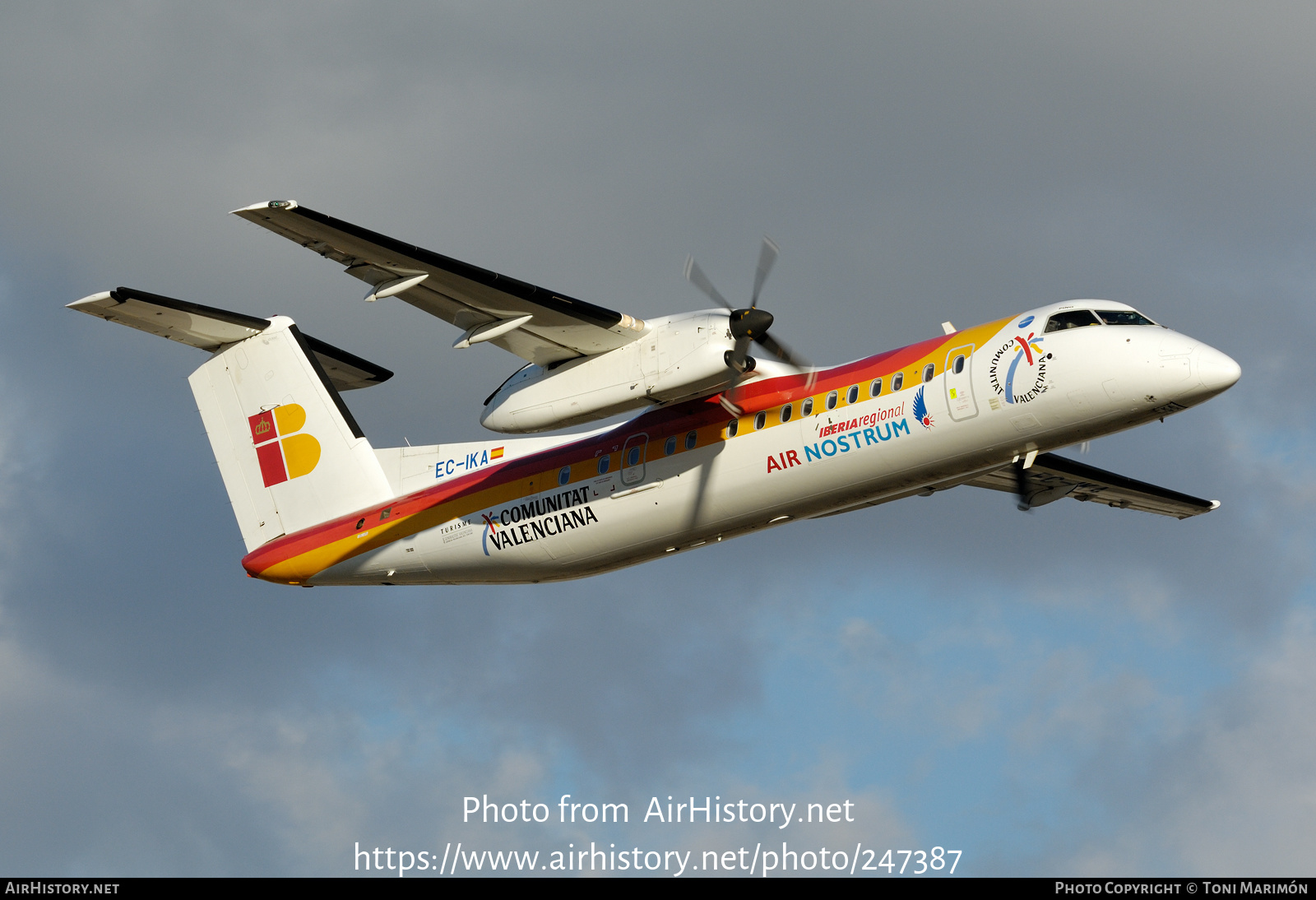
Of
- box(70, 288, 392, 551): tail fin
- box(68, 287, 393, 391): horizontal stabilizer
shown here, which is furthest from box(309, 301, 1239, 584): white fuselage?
box(68, 287, 393, 391): horizontal stabilizer

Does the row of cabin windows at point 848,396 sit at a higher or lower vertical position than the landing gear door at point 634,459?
higher

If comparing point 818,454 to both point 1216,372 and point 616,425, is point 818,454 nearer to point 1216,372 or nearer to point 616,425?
point 616,425

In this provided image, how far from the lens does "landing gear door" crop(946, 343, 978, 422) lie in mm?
16250

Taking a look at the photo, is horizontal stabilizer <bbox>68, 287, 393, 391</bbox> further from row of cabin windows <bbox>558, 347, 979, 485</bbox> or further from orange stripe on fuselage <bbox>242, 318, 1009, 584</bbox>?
row of cabin windows <bbox>558, 347, 979, 485</bbox>

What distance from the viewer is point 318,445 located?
2131 centimetres

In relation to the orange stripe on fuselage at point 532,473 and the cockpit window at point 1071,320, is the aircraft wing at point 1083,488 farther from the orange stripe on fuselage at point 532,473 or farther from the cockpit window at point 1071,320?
the cockpit window at point 1071,320

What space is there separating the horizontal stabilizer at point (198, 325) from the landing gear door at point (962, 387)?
33.7 feet

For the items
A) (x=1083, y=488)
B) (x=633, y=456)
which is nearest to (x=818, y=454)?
(x=633, y=456)

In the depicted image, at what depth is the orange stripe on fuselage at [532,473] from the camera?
674 inches

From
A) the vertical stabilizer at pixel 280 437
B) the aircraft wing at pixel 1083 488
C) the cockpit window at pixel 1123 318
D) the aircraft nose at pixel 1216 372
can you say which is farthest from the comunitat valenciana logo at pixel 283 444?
the aircraft nose at pixel 1216 372

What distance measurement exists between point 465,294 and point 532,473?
3.09 metres

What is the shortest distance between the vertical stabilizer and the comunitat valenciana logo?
1 cm
